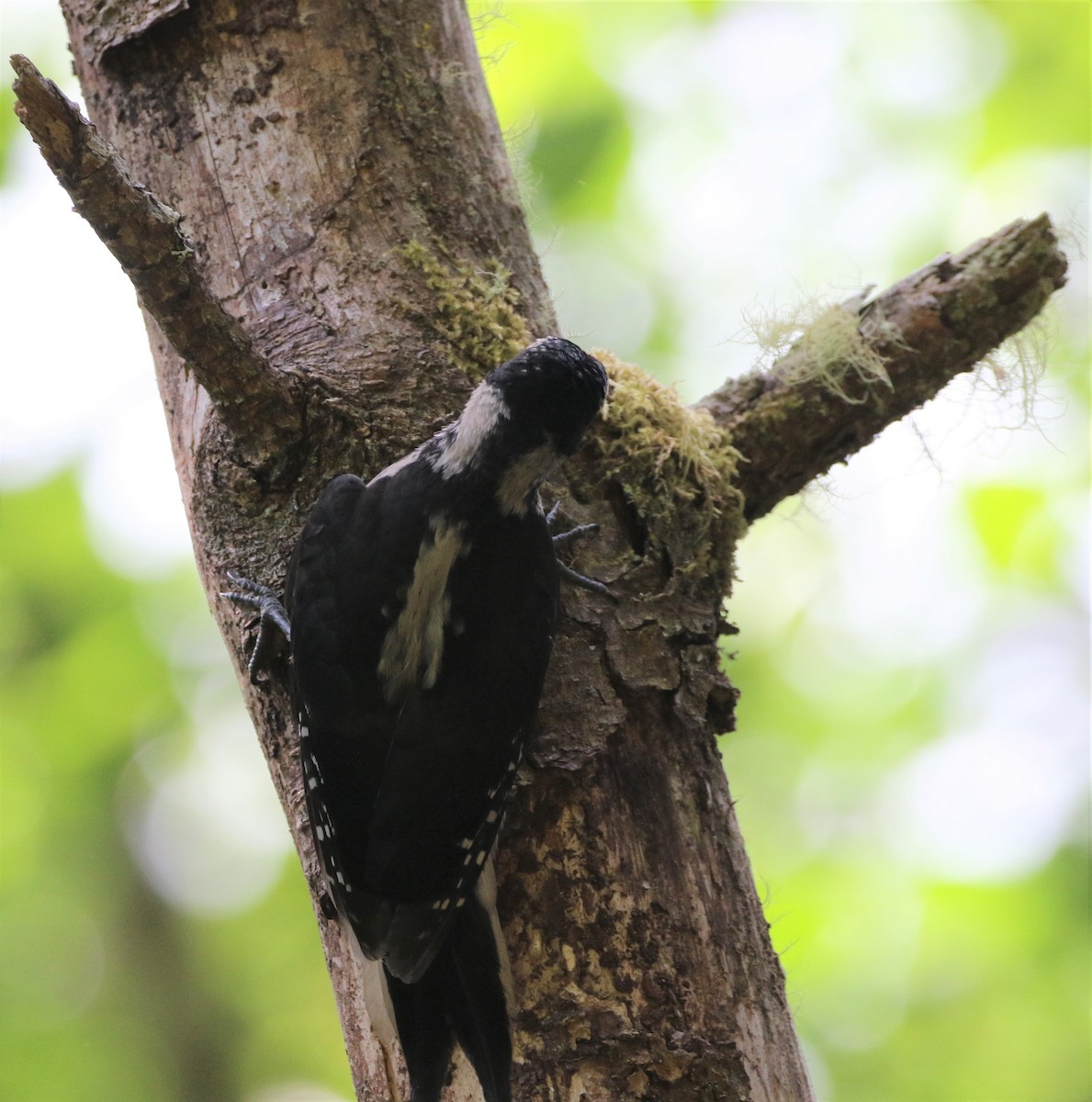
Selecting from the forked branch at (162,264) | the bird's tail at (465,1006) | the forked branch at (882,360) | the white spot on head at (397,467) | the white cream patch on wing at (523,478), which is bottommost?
the bird's tail at (465,1006)

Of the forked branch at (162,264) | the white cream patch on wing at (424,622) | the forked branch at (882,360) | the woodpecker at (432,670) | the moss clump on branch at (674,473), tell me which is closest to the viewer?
the forked branch at (162,264)

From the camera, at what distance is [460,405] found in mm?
2080

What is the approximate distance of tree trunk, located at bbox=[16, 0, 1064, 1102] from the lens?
1.62 m

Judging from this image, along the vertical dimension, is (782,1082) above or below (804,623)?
below

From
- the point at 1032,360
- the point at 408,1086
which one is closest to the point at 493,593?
the point at 408,1086

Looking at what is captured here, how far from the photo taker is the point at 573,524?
6.85 feet

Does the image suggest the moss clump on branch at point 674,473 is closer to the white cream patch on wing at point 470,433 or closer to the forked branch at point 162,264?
the white cream patch on wing at point 470,433

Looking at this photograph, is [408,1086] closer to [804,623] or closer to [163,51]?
[163,51]

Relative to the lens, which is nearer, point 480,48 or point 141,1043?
point 480,48

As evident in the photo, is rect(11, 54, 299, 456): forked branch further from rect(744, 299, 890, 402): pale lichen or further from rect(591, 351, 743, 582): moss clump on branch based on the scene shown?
rect(744, 299, 890, 402): pale lichen

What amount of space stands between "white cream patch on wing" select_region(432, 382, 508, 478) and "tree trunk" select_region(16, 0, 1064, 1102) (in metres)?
0.10

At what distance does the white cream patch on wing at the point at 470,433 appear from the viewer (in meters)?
1.95

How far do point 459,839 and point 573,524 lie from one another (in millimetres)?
620

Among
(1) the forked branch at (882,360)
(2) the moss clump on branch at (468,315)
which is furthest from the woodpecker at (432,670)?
(1) the forked branch at (882,360)
